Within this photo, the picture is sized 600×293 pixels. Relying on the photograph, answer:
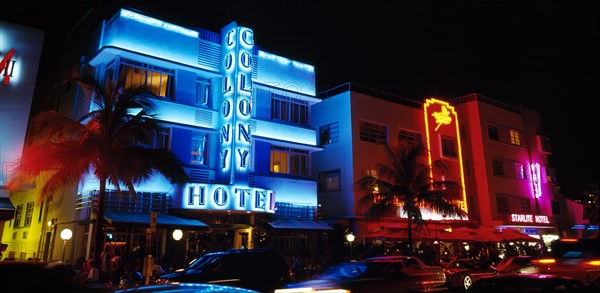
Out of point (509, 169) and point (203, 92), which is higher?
point (203, 92)

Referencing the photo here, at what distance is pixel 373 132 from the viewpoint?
3139cm

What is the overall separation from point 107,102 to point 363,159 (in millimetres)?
17021

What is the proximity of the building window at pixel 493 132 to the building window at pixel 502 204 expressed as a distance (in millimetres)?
5066

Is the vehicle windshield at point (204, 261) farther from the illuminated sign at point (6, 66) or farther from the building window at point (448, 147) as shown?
the building window at point (448, 147)

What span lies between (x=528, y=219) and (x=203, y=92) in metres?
29.6

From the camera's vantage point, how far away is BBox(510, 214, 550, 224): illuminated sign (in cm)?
3767

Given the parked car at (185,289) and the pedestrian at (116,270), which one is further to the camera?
the pedestrian at (116,270)

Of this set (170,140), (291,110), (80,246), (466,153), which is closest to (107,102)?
(170,140)

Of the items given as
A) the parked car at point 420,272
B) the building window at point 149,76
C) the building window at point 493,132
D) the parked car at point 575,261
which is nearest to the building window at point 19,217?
the building window at point 149,76

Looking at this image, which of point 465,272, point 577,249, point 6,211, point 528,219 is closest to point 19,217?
point 6,211

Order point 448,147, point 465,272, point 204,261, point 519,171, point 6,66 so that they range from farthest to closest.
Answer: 1. point 519,171
2. point 448,147
3. point 465,272
4. point 6,66
5. point 204,261

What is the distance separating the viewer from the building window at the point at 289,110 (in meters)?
27.9

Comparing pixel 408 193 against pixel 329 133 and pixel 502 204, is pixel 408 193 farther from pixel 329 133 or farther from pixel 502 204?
pixel 502 204

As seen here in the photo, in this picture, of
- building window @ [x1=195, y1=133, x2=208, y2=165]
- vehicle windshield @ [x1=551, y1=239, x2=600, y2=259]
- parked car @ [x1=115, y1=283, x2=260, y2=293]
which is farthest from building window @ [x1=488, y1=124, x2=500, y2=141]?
parked car @ [x1=115, y1=283, x2=260, y2=293]
